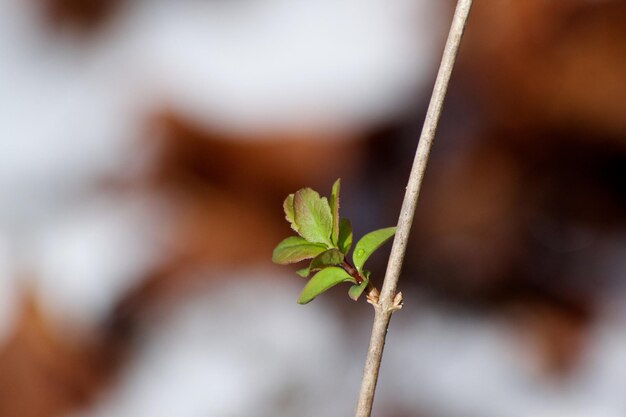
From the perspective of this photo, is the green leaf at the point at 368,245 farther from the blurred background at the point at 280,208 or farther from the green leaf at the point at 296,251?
the blurred background at the point at 280,208

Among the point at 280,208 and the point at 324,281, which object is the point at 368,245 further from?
the point at 280,208

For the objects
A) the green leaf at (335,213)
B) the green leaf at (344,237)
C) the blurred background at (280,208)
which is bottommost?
the blurred background at (280,208)

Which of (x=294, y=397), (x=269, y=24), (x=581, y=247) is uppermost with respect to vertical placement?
(x=269, y=24)

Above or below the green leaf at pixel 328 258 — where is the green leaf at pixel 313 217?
above

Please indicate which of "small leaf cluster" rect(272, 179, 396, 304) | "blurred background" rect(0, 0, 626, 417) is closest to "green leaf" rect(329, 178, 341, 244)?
"small leaf cluster" rect(272, 179, 396, 304)

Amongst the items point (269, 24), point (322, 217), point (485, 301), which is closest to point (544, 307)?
point (485, 301)

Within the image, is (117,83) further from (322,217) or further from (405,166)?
Result: (322,217)

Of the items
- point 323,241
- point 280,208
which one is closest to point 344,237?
point 323,241

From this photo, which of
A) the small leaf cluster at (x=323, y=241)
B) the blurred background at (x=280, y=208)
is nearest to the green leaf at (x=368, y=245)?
the small leaf cluster at (x=323, y=241)
